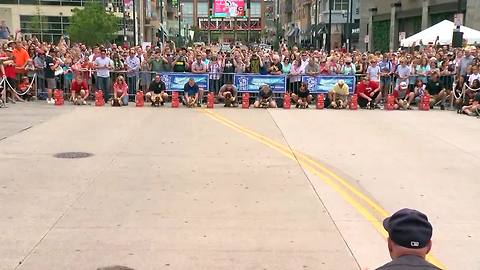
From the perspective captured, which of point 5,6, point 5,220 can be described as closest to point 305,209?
point 5,220

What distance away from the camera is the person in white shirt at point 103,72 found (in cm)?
1895

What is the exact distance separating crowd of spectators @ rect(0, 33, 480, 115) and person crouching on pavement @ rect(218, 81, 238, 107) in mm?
180

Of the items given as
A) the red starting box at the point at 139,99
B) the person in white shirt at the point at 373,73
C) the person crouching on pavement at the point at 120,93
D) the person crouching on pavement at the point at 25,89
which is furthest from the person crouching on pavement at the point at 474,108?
the person crouching on pavement at the point at 25,89

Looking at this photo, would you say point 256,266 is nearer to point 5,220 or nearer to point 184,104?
point 5,220

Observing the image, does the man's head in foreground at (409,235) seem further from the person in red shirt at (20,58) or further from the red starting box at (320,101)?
the person in red shirt at (20,58)

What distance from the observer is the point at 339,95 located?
1862cm

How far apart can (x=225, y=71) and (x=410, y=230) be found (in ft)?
57.2

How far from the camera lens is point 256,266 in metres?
5.09

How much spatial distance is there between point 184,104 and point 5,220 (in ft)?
40.9

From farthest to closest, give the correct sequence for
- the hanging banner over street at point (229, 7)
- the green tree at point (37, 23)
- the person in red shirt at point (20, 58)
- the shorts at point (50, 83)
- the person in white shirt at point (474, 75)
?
the hanging banner over street at point (229, 7) < the green tree at point (37, 23) < the shorts at point (50, 83) < the person in red shirt at point (20, 58) < the person in white shirt at point (474, 75)

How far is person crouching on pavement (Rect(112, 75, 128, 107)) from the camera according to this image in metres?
18.0

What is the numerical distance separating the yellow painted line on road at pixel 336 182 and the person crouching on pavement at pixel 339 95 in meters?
5.92

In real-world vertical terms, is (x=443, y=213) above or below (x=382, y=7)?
below

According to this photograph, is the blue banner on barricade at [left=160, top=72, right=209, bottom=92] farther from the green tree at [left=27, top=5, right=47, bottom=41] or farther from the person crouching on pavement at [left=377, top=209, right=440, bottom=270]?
the green tree at [left=27, top=5, right=47, bottom=41]
